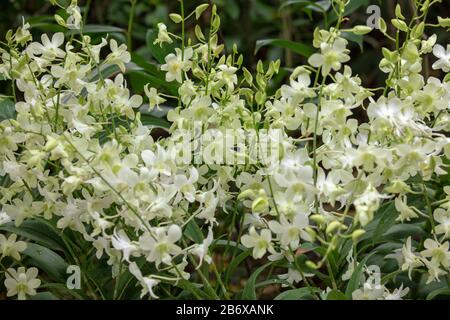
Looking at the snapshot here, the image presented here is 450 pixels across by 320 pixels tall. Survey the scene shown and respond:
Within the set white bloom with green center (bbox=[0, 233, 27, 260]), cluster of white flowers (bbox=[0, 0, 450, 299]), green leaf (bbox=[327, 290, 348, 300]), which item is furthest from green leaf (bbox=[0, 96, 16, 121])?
green leaf (bbox=[327, 290, 348, 300])

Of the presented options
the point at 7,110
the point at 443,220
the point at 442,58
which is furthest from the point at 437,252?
the point at 7,110

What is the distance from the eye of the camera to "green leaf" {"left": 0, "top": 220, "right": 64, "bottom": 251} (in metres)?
1.10

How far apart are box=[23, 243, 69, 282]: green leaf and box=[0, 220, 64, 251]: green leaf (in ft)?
0.03

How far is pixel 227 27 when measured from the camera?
2.98 metres

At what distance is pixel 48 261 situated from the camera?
109 cm

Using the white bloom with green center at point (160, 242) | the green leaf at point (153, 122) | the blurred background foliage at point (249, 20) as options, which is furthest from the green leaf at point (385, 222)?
the blurred background foliage at point (249, 20)

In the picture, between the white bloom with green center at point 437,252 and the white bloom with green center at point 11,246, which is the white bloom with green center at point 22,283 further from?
the white bloom with green center at point 437,252

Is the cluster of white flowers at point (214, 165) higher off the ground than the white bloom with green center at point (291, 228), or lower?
higher

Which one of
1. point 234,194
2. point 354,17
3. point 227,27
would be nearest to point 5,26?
point 227,27

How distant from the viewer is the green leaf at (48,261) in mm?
1081

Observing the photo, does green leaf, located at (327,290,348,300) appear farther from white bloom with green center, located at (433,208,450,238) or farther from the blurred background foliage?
the blurred background foliage

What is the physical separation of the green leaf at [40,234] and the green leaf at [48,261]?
0.03 feet
